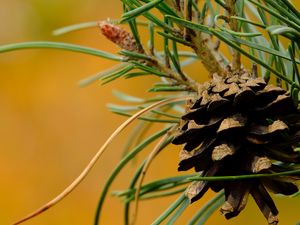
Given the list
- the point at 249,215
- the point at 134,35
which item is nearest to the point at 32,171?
the point at 249,215

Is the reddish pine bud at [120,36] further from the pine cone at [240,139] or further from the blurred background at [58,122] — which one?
the blurred background at [58,122]

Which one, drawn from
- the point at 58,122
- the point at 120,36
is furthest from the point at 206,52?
the point at 58,122

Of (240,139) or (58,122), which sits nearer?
(240,139)

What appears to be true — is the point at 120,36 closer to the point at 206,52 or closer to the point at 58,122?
the point at 206,52

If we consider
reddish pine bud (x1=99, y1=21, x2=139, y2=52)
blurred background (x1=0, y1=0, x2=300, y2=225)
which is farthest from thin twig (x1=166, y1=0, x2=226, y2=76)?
blurred background (x1=0, y1=0, x2=300, y2=225)

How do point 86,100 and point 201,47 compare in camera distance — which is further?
point 86,100

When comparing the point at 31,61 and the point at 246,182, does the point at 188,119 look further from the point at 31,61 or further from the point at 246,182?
the point at 31,61

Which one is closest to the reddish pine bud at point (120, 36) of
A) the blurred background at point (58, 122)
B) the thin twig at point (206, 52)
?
the thin twig at point (206, 52)
